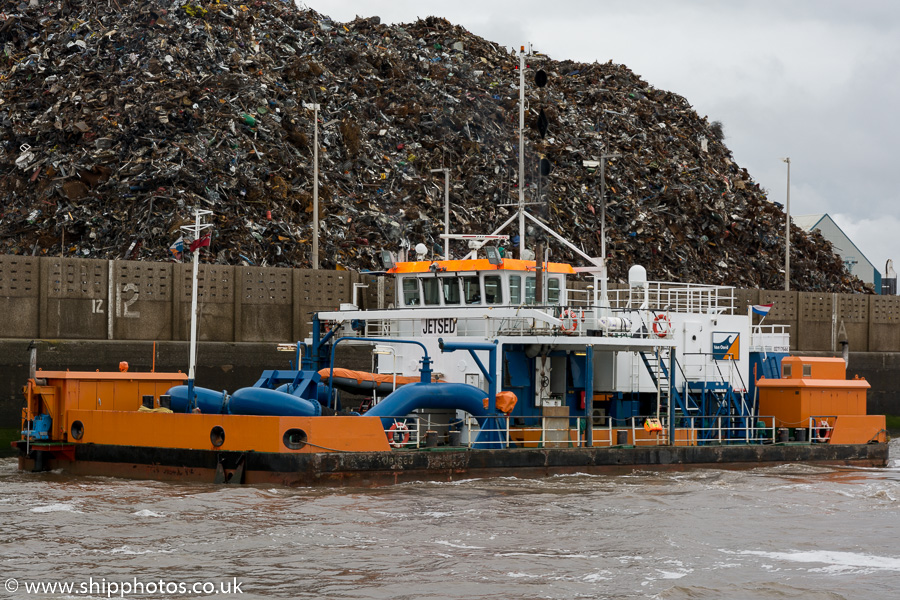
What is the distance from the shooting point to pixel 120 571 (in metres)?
12.3

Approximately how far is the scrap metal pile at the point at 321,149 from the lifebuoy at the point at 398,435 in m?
13.5

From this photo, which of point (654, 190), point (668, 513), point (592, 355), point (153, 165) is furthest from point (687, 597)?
point (654, 190)

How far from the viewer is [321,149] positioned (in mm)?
37062

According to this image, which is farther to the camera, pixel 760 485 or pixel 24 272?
pixel 24 272

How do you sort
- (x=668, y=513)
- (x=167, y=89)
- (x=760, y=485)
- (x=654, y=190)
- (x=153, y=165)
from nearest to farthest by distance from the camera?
(x=668, y=513) < (x=760, y=485) < (x=153, y=165) < (x=167, y=89) < (x=654, y=190)

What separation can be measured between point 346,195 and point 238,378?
11461 millimetres

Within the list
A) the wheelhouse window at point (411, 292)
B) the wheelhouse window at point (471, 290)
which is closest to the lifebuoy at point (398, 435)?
the wheelhouse window at point (471, 290)

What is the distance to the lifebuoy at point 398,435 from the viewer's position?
19062mm

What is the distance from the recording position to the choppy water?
12219 millimetres

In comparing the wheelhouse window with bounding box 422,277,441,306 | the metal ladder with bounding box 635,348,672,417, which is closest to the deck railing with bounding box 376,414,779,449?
the metal ladder with bounding box 635,348,672,417

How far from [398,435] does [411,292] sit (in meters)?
3.74

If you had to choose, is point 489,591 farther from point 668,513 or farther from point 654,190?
point 654,190

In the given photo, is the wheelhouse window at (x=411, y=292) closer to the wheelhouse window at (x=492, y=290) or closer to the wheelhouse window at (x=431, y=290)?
the wheelhouse window at (x=431, y=290)

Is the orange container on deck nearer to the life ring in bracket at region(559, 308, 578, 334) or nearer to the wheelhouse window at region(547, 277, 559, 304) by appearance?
the wheelhouse window at region(547, 277, 559, 304)
